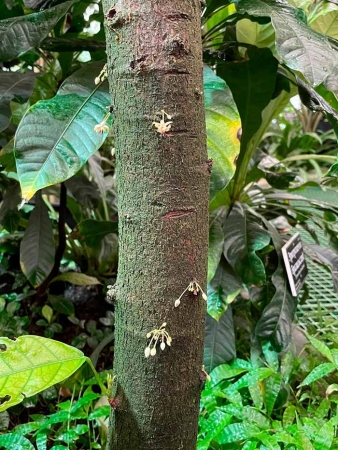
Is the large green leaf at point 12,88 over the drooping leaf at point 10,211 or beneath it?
over

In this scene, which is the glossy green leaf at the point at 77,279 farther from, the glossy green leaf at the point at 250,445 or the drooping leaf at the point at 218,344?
the glossy green leaf at the point at 250,445

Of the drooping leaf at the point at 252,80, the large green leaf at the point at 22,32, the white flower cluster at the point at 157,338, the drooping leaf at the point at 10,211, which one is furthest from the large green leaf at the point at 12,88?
the white flower cluster at the point at 157,338

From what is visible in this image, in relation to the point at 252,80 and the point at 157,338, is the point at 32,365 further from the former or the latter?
the point at 252,80

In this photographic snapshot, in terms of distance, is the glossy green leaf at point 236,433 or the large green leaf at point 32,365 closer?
the large green leaf at point 32,365

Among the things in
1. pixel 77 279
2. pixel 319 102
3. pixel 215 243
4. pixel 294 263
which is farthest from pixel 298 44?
pixel 77 279

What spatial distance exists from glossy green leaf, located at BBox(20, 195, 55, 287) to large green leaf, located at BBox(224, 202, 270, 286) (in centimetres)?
40

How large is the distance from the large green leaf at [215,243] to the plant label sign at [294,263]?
0.50ft

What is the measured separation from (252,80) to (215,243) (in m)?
0.34

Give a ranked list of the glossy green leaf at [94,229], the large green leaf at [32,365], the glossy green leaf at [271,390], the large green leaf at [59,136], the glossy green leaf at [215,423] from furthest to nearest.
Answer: the glossy green leaf at [94,229], the glossy green leaf at [271,390], the glossy green leaf at [215,423], the large green leaf at [59,136], the large green leaf at [32,365]

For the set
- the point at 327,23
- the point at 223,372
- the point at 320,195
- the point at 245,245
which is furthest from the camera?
the point at 320,195

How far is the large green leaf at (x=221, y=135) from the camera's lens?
0.68 m

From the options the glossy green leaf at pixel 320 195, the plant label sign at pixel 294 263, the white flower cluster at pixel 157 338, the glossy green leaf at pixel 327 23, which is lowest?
the white flower cluster at pixel 157 338

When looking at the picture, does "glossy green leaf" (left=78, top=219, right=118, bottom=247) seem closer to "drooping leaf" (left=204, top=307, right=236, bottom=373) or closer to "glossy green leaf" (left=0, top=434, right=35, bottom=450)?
"drooping leaf" (left=204, top=307, right=236, bottom=373)

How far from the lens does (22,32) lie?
707 mm
